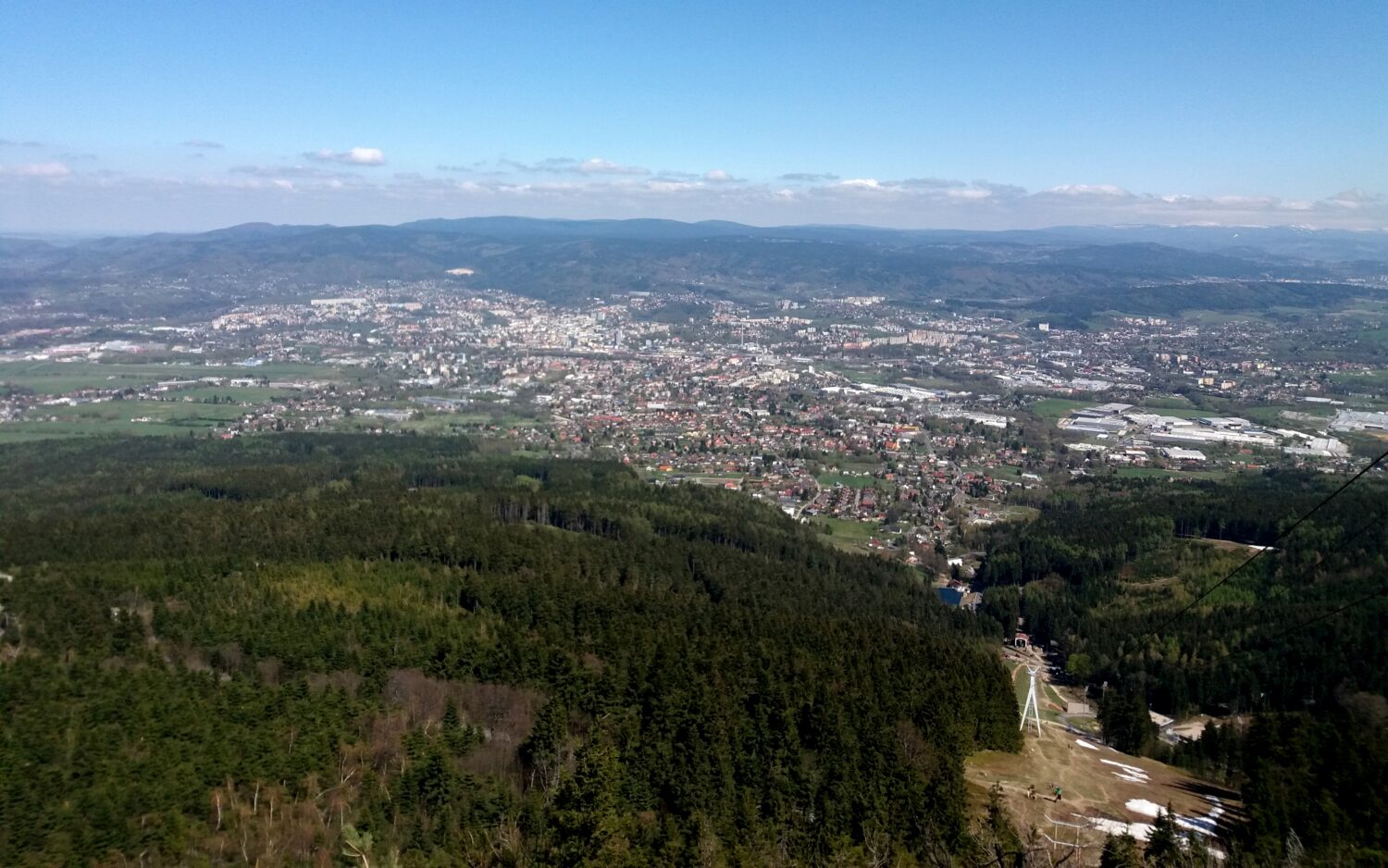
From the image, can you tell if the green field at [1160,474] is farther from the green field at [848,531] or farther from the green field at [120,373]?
the green field at [120,373]

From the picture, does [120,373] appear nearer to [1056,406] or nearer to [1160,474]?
[1056,406]

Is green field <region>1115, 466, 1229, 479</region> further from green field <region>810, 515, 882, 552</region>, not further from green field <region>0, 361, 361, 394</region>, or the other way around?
green field <region>0, 361, 361, 394</region>

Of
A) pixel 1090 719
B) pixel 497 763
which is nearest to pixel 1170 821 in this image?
pixel 497 763

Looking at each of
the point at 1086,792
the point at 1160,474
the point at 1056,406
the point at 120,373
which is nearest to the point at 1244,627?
the point at 1086,792

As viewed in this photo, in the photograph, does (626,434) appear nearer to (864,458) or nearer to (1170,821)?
(864,458)

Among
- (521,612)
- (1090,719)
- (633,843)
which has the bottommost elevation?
(1090,719)

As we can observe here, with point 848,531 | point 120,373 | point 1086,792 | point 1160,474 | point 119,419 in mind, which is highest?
point 120,373
